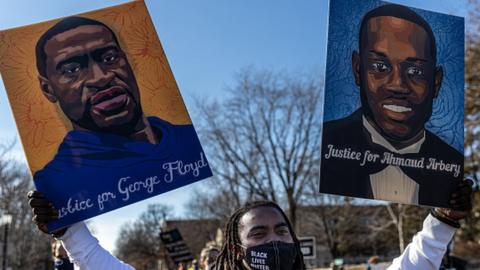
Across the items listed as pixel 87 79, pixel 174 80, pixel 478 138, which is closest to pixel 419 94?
pixel 174 80

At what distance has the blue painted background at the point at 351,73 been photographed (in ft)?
10.1

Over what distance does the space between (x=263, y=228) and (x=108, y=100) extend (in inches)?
42.9

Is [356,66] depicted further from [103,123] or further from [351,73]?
[103,123]

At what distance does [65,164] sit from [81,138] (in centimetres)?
16

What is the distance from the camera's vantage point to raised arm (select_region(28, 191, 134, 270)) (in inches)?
103

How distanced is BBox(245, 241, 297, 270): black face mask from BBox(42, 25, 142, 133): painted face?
981 mm

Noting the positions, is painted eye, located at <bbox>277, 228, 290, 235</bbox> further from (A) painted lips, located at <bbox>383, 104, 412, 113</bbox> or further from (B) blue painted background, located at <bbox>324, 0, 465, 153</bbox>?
(A) painted lips, located at <bbox>383, 104, 412, 113</bbox>

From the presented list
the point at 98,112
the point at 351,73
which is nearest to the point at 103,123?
the point at 98,112

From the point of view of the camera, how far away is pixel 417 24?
338 cm

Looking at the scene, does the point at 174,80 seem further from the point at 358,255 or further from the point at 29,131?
the point at 358,255

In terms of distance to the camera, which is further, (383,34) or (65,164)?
(383,34)

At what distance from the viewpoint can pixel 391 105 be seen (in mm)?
3188

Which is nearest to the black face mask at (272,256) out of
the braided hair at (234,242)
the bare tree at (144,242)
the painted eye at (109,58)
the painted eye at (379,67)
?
the braided hair at (234,242)

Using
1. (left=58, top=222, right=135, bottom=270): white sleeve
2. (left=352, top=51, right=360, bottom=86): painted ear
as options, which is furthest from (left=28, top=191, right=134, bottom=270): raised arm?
(left=352, top=51, right=360, bottom=86): painted ear
